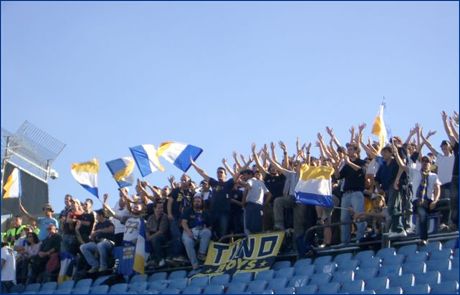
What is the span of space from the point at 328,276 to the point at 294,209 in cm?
207

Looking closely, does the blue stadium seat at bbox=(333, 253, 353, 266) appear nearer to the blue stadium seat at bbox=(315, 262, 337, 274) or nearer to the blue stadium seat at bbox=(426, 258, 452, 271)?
the blue stadium seat at bbox=(315, 262, 337, 274)

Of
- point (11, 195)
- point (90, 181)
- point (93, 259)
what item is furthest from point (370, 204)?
point (11, 195)

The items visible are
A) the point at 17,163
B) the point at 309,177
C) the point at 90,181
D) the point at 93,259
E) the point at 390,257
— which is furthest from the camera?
the point at 17,163

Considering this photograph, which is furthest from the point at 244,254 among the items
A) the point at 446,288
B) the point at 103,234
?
the point at 446,288

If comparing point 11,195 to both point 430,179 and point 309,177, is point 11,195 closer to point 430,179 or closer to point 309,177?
point 309,177

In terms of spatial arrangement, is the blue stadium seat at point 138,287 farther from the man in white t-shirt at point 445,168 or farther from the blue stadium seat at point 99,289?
the man in white t-shirt at point 445,168

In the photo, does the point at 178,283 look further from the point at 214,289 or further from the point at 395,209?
the point at 395,209

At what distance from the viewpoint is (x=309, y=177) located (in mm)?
19812

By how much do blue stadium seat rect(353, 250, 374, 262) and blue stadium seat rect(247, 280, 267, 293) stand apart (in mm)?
1510

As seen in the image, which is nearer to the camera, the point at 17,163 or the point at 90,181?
the point at 90,181

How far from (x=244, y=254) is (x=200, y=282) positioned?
894 millimetres

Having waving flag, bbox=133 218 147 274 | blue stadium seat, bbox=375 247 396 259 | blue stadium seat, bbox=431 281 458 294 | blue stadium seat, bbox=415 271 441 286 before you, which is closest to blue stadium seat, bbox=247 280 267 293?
blue stadium seat, bbox=375 247 396 259

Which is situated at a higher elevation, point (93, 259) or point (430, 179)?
point (430, 179)

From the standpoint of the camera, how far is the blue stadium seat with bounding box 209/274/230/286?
66.4 ft
